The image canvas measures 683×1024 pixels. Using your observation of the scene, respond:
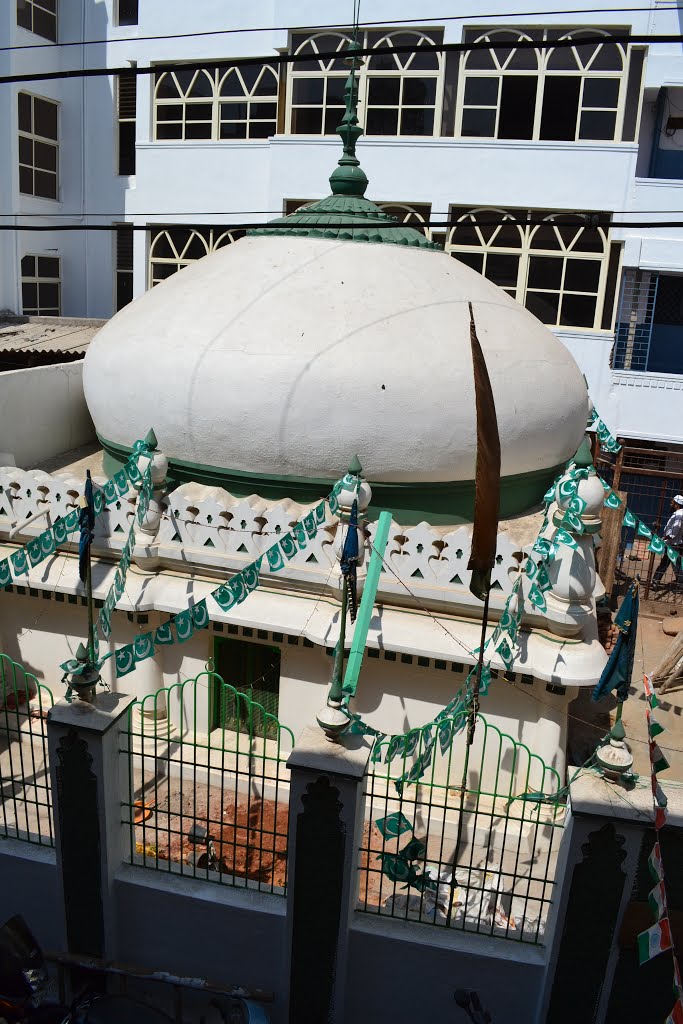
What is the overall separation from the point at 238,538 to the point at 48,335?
9.54 metres

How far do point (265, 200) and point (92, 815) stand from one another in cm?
1734

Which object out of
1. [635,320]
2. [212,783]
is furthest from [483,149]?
[212,783]

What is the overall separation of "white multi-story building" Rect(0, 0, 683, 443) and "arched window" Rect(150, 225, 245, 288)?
5cm

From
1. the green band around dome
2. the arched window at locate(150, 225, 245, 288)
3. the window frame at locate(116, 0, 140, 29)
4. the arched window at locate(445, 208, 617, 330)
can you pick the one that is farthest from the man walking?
the window frame at locate(116, 0, 140, 29)

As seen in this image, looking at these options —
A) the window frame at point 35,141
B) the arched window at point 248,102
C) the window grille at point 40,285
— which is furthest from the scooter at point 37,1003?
the window frame at point 35,141

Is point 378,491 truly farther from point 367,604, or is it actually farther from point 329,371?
point 367,604

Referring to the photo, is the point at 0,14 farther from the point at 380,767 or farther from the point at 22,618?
the point at 380,767

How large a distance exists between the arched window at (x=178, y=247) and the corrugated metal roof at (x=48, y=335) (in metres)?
3.50

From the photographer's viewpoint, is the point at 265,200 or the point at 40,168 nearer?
the point at 265,200

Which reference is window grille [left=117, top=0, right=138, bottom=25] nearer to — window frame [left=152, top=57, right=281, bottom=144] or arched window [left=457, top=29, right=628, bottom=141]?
window frame [left=152, top=57, right=281, bottom=144]

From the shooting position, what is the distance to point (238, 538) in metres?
A: 8.20

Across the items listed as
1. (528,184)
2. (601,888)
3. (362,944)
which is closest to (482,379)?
(601,888)

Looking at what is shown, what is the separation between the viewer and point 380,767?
8.19m

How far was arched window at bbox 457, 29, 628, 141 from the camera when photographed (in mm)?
16766
